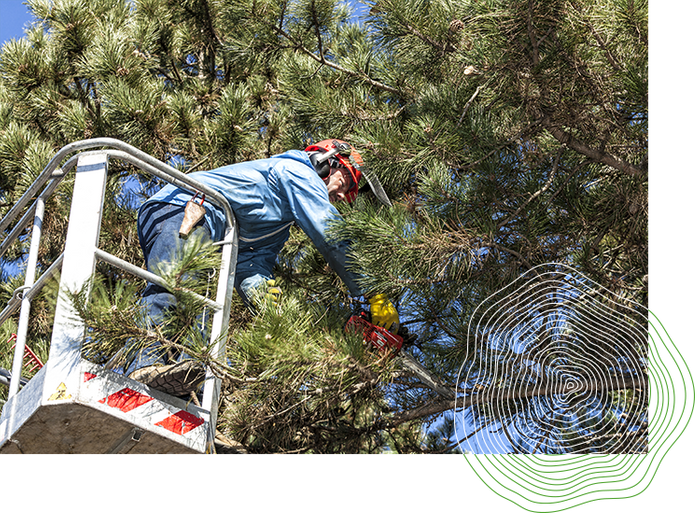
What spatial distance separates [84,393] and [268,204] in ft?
3.32

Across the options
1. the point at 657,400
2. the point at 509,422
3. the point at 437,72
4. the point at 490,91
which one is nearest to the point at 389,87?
the point at 437,72

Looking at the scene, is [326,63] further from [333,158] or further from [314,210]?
[314,210]

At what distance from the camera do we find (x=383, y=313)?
2230 mm

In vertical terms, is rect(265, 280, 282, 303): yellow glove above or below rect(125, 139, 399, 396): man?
below

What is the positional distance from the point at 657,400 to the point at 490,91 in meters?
1.03

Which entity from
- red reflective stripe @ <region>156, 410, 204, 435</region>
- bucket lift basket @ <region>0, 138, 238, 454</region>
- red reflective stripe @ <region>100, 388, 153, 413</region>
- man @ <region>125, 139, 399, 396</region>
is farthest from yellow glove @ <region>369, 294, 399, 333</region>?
red reflective stripe @ <region>100, 388, 153, 413</region>

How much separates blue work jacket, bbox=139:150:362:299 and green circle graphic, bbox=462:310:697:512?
30.9 inches

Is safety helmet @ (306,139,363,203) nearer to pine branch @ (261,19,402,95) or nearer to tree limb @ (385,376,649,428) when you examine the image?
pine branch @ (261,19,402,95)

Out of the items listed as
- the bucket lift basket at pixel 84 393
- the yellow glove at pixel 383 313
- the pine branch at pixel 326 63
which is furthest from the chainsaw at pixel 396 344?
the pine branch at pixel 326 63

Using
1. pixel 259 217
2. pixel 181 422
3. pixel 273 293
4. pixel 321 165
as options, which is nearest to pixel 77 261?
pixel 181 422

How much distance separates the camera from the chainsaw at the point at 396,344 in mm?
2036

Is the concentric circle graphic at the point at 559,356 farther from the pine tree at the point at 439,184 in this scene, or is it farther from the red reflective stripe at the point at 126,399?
the red reflective stripe at the point at 126,399

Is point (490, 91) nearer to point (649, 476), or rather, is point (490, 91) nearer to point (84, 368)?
point (649, 476)

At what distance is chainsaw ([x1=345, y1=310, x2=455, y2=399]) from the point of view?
2.04 m
